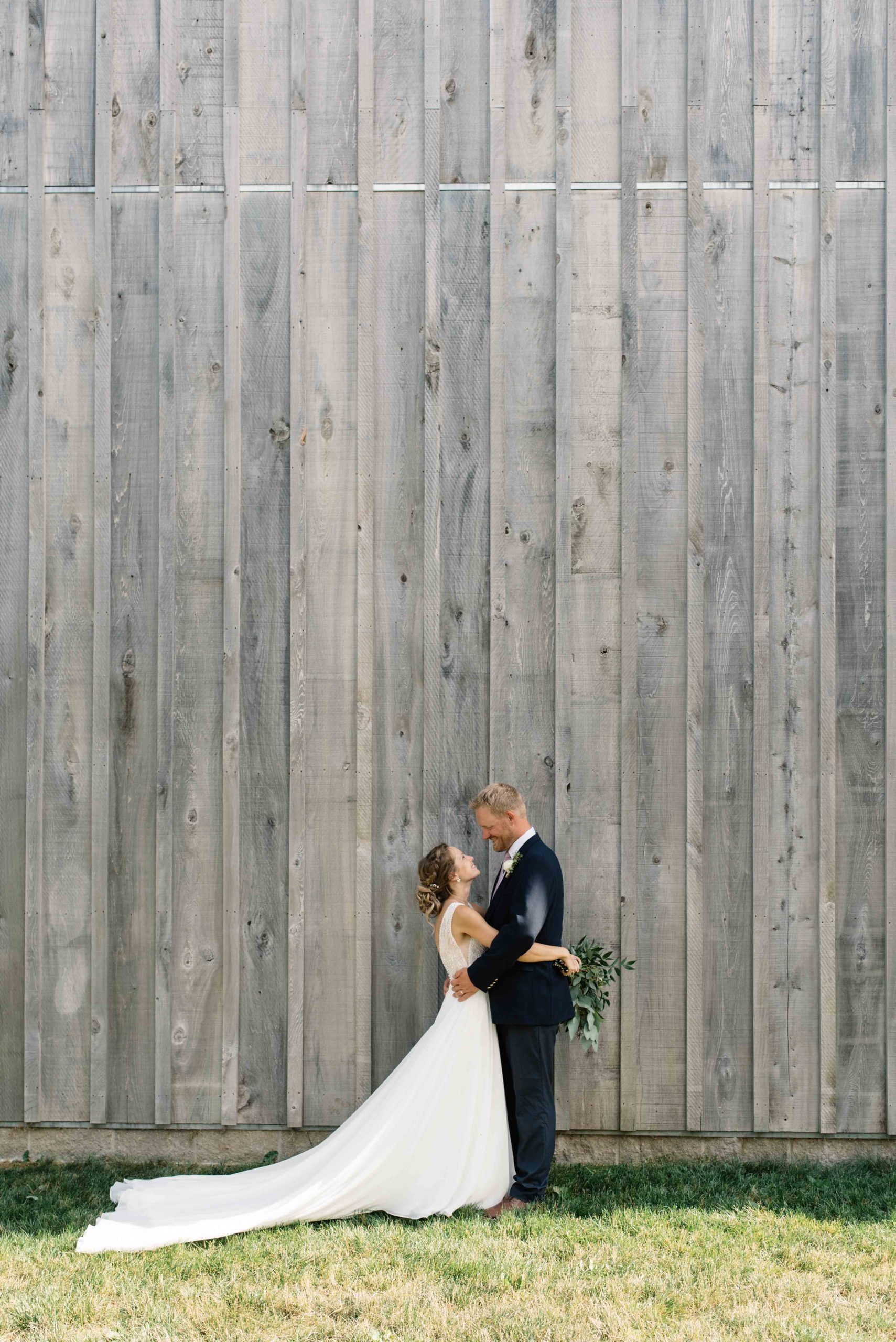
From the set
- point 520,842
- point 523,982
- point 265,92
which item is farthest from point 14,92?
point 523,982

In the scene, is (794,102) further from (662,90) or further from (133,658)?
(133,658)

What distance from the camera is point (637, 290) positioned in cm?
544

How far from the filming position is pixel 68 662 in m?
5.48

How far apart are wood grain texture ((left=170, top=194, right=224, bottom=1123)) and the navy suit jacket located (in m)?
1.53

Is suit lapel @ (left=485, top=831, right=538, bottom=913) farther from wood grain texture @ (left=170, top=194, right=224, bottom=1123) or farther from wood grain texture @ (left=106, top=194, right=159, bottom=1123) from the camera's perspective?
wood grain texture @ (left=106, top=194, right=159, bottom=1123)

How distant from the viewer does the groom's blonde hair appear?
4.78 metres

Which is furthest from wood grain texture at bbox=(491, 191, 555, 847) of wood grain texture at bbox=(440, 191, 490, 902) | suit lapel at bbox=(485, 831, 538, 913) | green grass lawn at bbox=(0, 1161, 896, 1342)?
green grass lawn at bbox=(0, 1161, 896, 1342)

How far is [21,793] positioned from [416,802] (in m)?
2.10

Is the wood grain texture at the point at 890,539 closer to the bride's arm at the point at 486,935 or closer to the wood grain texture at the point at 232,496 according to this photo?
the bride's arm at the point at 486,935

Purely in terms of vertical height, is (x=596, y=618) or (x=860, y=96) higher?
(x=860, y=96)

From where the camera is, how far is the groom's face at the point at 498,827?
480 cm

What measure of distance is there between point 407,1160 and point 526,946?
1.09 meters

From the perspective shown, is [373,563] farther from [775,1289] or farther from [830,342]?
[775,1289]

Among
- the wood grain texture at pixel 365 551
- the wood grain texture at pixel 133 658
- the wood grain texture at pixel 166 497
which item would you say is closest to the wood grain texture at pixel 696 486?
the wood grain texture at pixel 365 551
